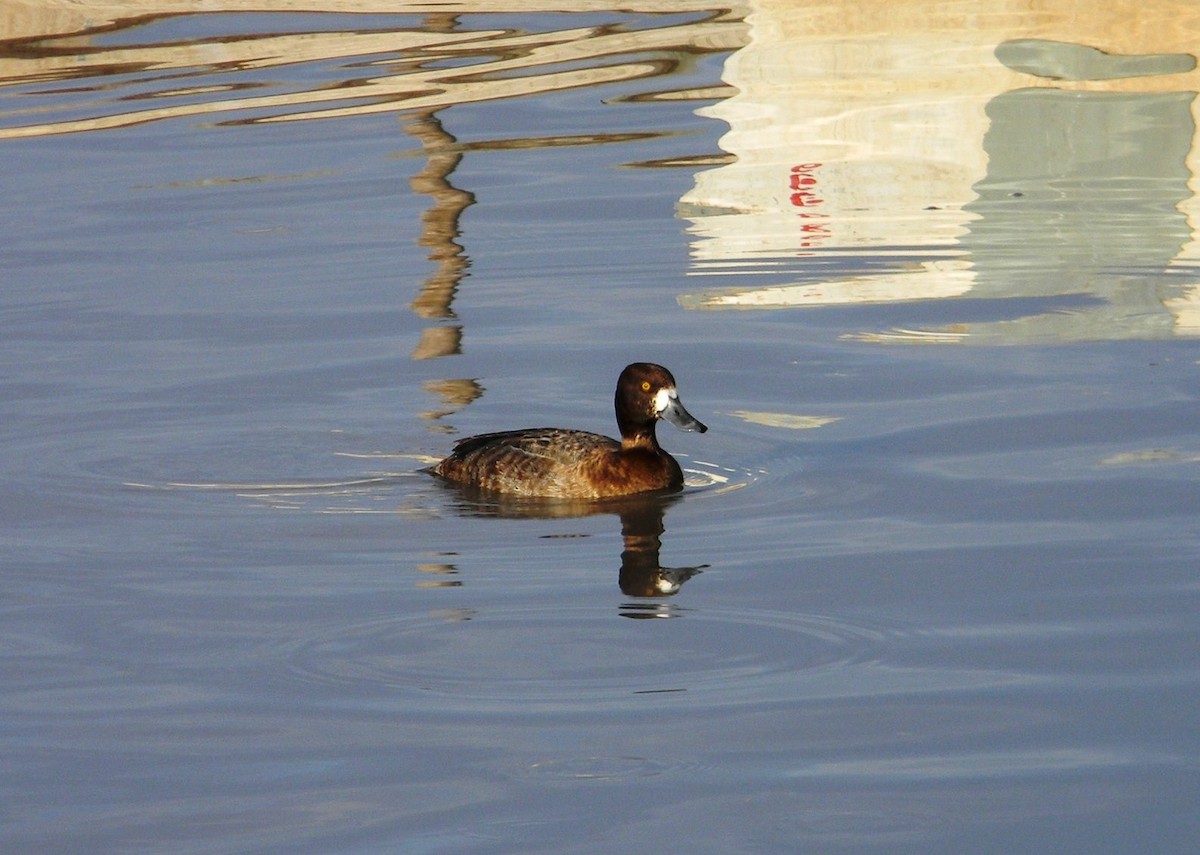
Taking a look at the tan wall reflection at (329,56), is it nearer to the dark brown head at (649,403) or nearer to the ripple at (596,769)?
the dark brown head at (649,403)

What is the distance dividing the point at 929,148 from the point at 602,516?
31.7 feet

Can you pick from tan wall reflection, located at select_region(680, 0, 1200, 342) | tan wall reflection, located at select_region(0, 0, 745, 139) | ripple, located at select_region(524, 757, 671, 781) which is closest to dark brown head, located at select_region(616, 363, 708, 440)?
tan wall reflection, located at select_region(680, 0, 1200, 342)

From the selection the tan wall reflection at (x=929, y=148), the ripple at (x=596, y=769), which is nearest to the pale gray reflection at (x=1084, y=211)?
the tan wall reflection at (x=929, y=148)

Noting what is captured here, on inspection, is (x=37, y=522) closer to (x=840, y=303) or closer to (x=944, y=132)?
(x=840, y=303)

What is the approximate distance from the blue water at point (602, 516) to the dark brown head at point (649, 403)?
42cm

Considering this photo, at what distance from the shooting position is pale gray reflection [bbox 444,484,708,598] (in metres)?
9.18

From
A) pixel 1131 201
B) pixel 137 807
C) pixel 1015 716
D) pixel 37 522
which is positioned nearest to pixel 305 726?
pixel 137 807

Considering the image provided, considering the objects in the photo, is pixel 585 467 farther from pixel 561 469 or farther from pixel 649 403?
pixel 649 403

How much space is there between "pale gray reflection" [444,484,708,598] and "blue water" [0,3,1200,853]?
0.14ft

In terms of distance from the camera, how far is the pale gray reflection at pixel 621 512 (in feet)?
30.1

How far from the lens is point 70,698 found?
24.6 ft

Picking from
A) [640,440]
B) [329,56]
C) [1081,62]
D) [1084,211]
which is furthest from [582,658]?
[329,56]

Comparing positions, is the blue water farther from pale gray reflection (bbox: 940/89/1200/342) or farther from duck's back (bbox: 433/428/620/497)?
duck's back (bbox: 433/428/620/497)

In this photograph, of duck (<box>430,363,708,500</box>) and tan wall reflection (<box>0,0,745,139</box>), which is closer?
duck (<box>430,363,708,500</box>)
